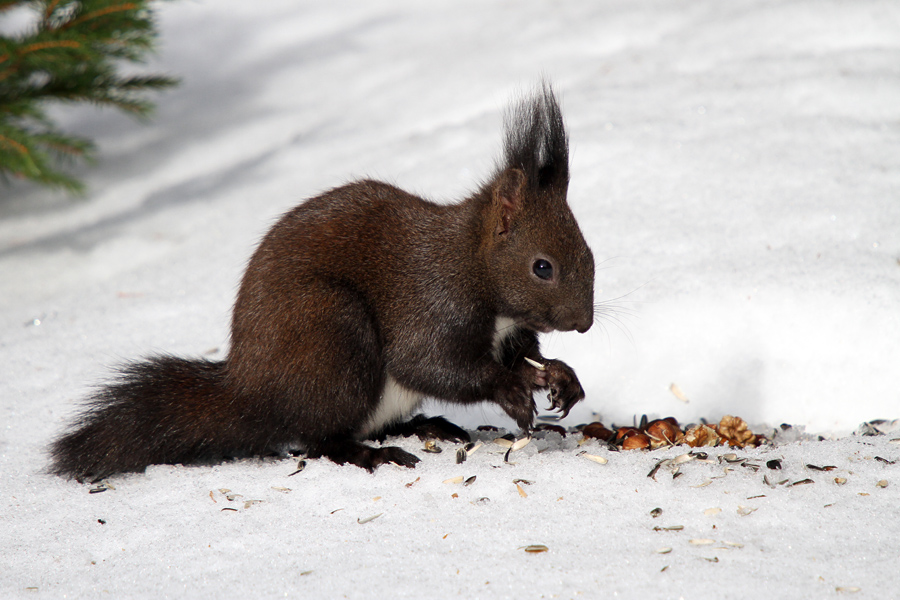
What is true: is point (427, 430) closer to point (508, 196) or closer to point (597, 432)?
point (597, 432)

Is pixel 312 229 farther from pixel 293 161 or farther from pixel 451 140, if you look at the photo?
pixel 293 161

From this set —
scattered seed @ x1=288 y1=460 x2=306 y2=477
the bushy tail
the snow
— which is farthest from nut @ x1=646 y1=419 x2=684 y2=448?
the bushy tail

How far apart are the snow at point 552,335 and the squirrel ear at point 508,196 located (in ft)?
2.38

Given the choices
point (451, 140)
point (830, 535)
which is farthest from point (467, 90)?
point (830, 535)

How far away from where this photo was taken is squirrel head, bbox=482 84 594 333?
2.61m

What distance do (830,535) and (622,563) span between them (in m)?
0.55

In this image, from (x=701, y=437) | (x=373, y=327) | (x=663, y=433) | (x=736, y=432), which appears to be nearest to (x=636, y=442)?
(x=663, y=433)

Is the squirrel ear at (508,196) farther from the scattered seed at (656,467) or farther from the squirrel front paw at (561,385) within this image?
the scattered seed at (656,467)

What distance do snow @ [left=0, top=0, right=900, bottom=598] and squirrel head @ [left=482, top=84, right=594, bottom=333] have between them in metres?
0.45

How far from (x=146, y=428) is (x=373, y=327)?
79cm

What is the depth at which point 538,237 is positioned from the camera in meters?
2.63

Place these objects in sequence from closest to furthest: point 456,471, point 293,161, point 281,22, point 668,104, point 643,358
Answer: point 456,471 < point 643,358 < point 668,104 < point 293,161 < point 281,22

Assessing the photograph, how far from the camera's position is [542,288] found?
2621mm

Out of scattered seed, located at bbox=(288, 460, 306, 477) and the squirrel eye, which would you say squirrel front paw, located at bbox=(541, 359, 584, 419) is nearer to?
the squirrel eye
